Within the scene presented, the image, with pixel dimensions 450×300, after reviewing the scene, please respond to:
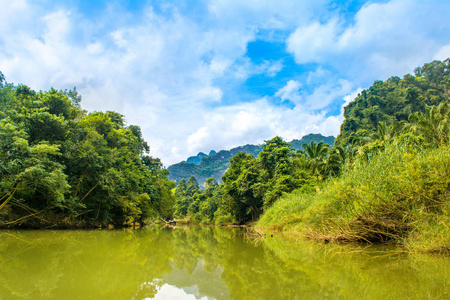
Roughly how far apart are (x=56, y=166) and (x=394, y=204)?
13.8 m

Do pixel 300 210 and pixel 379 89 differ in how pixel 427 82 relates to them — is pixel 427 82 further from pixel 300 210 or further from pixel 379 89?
pixel 300 210

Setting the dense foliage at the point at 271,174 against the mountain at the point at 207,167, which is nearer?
the dense foliage at the point at 271,174

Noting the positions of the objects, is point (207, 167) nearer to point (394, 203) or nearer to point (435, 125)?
point (435, 125)

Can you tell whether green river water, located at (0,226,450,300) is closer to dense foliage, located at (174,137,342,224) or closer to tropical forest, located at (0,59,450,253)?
tropical forest, located at (0,59,450,253)

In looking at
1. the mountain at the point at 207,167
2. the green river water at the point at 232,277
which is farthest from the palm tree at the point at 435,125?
the mountain at the point at 207,167

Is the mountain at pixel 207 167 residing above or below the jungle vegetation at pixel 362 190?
above

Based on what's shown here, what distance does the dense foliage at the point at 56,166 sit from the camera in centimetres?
1111

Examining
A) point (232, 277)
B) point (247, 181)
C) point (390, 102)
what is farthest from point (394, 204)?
point (390, 102)

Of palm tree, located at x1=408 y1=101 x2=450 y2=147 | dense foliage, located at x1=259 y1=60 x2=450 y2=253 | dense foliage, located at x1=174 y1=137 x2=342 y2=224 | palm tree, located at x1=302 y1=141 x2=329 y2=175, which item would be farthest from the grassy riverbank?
palm tree, located at x1=302 y1=141 x2=329 y2=175

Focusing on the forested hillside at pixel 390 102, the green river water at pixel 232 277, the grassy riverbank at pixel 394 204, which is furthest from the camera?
the forested hillside at pixel 390 102

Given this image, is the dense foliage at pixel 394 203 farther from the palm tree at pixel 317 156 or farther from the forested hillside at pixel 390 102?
the forested hillside at pixel 390 102

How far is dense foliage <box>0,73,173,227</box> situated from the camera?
11109 mm

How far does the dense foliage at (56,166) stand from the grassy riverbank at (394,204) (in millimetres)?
11469

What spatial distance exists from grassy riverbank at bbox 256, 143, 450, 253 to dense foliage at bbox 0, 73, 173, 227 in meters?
11.5
